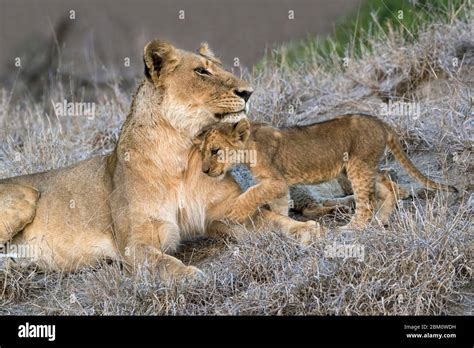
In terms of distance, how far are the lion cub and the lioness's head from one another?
0.13 meters

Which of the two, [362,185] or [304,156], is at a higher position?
[304,156]

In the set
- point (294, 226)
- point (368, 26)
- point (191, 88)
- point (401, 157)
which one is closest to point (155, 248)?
point (294, 226)

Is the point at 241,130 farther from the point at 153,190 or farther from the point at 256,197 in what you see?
the point at 153,190

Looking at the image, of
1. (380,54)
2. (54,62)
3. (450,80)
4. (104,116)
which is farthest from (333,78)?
(54,62)

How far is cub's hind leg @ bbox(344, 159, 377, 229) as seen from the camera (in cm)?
605

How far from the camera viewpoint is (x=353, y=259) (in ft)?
16.8

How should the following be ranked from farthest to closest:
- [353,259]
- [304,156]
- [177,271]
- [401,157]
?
[401,157], [304,156], [177,271], [353,259]

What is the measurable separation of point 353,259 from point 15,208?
214cm

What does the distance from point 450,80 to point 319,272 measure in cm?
277

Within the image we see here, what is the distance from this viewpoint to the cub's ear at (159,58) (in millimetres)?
5715

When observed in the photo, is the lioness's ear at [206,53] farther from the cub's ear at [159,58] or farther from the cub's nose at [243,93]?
the cub's nose at [243,93]

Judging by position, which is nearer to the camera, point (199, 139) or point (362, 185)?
point (199, 139)

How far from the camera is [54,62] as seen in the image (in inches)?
509

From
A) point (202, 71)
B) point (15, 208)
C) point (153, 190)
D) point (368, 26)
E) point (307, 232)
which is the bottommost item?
point (307, 232)
